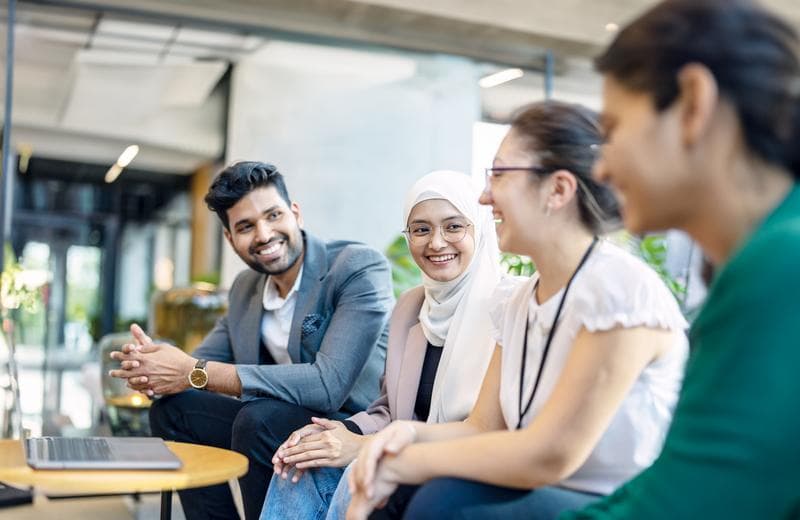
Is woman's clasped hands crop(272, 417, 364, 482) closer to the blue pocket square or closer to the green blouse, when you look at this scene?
the blue pocket square

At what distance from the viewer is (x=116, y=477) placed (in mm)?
1739

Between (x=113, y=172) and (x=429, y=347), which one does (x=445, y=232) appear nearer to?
(x=429, y=347)

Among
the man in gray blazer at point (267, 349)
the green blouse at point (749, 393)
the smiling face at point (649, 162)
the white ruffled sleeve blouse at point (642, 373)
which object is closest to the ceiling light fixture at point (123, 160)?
the man in gray blazer at point (267, 349)

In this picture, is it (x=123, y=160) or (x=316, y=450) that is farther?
(x=123, y=160)

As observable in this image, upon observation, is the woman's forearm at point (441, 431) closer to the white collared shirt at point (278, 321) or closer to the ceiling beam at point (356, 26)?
the white collared shirt at point (278, 321)

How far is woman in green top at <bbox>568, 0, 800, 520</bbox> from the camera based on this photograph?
2.75ft

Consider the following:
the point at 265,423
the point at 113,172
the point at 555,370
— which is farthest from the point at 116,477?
the point at 113,172

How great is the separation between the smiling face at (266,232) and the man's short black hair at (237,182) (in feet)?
0.06

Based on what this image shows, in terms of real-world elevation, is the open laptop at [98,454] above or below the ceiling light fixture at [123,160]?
below

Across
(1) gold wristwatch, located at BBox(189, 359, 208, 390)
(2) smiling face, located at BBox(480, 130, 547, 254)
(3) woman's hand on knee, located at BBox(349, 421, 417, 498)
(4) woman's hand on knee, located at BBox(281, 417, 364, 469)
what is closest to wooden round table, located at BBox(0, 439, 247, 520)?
(4) woman's hand on knee, located at BBox(281, 417, 364, 469)

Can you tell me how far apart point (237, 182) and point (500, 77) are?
4227 mm

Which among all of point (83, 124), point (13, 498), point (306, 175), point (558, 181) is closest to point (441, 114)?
point (306, 175)

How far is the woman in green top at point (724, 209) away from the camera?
84 centimetres

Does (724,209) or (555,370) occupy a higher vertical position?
(724,209)
